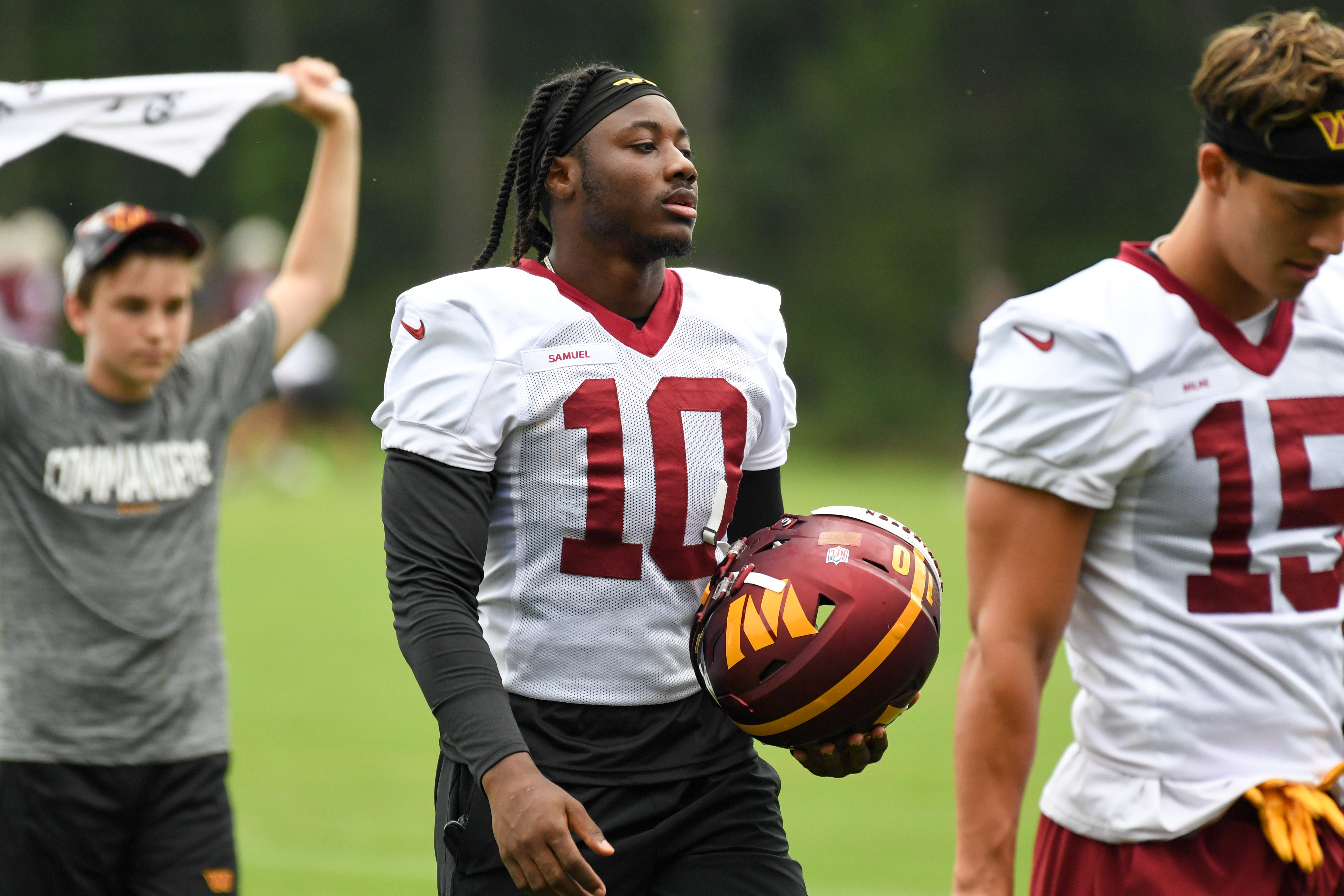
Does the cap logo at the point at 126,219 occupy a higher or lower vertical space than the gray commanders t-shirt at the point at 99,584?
higher

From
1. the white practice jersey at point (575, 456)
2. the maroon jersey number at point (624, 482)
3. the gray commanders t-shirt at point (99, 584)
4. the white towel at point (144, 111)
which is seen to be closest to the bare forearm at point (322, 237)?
the white towel at point (144, 111)

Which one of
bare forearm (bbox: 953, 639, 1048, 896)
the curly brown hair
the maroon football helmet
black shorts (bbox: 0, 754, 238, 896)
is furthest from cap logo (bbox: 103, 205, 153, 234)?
the curly brown hair

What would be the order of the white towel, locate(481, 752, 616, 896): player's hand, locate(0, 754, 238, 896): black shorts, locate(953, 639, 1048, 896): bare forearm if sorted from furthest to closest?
the white towel < locate(0, 754, 238, 896): black shorts < locate(953, 639, 1048, 896): bare forearm < locate(481, 752, 616, 896): player's hand

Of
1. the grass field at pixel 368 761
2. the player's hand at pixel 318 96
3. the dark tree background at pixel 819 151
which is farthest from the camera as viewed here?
the dark tree background at pixel 819 151

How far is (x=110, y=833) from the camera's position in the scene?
372 cm

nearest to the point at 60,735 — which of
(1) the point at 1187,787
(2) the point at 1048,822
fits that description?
(2) the point at 1048,822

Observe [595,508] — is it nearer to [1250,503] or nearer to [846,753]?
[846,753]

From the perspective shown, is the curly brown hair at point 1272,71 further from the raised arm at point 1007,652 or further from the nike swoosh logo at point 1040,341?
the raised arm at point 1007,652

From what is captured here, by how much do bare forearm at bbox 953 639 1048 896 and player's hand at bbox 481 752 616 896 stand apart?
0.56 metres

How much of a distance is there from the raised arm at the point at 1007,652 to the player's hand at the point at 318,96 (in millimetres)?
2313

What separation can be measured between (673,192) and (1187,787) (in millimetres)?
1299

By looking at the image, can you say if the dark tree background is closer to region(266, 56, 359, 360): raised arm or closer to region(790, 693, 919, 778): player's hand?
region(266, 56, 359, 360): raised arm

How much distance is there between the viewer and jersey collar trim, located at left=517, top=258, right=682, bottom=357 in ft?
9.82

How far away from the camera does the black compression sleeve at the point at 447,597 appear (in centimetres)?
267
